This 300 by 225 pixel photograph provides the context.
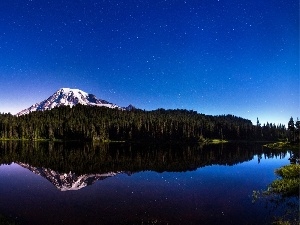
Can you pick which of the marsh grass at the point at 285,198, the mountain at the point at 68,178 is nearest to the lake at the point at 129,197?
the mountain at the point at 68,178

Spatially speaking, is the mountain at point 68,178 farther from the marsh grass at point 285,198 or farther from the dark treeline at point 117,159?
the marsh grass at point 285,198

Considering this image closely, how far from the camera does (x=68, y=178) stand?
49438 mm

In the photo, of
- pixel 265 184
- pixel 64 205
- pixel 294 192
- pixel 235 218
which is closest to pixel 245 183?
pixel 265 184

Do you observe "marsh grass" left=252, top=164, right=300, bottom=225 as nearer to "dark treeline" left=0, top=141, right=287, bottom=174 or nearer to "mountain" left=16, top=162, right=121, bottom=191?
A: "mountain" left=16, top=162, right=121, bottom=191

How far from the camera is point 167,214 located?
1105 inches

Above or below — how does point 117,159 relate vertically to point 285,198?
above

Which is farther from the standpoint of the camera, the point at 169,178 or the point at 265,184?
the point at 169,178

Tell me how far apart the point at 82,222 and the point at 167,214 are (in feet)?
26.1

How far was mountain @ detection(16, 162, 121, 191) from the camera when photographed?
4244 cm

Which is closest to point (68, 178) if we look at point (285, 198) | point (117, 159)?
point (117, 159)

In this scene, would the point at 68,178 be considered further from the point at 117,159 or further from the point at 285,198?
the point at 285,198

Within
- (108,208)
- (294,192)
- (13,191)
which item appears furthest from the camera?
(13,191)

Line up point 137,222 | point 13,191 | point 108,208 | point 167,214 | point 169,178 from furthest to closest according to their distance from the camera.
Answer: point 169,178 < point 13,191 < point 108,208 < point 167,214 < point 137,222

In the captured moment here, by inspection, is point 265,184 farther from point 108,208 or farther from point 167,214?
point 108,208
